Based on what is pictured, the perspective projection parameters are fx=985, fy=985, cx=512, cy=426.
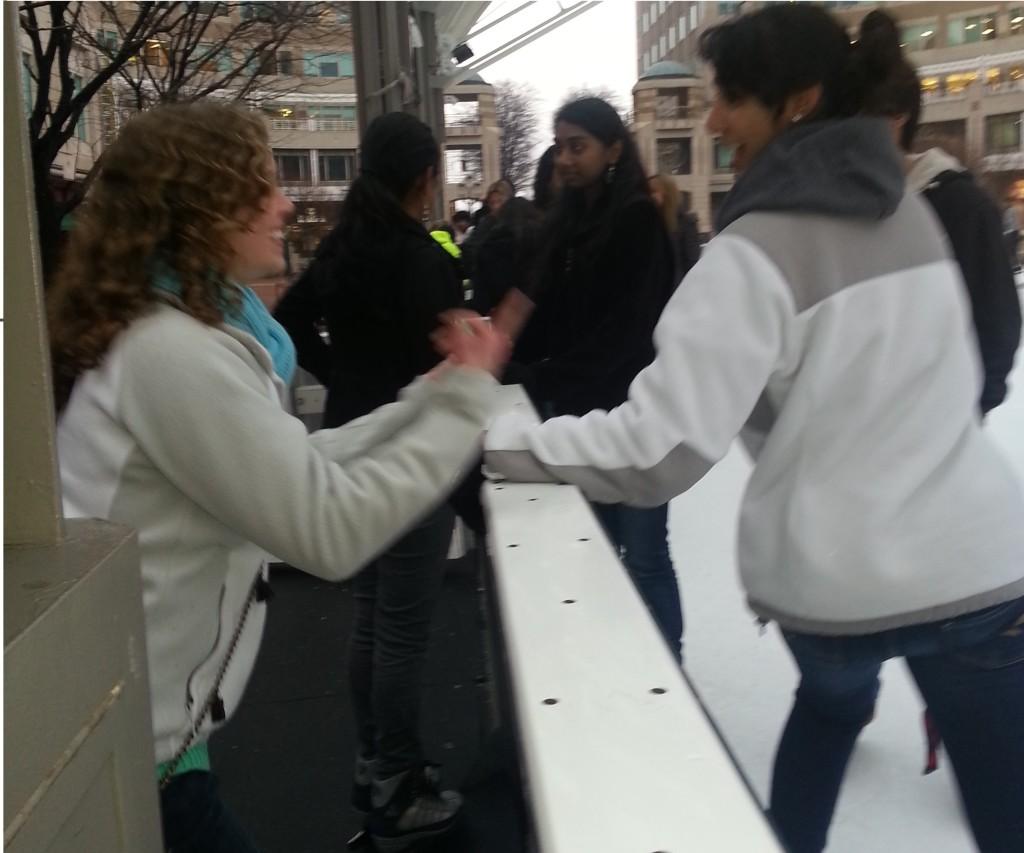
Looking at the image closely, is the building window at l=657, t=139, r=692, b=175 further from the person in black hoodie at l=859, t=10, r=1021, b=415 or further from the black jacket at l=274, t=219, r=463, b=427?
the black jacket at l=274, t=219, r=463, b=427

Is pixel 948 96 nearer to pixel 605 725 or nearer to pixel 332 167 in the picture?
pixel 332 167

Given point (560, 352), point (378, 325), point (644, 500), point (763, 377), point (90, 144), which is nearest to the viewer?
point (763, 377)

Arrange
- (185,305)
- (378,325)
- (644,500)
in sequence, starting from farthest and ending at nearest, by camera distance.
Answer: (378,325) < (644,500) < (185,305)

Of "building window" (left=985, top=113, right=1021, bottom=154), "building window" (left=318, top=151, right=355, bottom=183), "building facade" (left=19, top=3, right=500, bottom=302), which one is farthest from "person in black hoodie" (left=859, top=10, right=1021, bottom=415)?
"building window" (left=985, top=113, right=1021, bottom=154)

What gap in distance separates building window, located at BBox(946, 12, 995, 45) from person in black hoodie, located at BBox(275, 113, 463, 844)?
36.9 metres

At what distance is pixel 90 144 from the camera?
→ 30.3 feet

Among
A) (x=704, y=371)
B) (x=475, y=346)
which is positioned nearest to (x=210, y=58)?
(x=475, y=346)

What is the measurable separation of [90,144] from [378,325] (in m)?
8.21

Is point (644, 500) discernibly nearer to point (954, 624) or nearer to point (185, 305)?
point (954, 624)

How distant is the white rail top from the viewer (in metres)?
0.74

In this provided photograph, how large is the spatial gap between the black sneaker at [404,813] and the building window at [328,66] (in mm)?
9616

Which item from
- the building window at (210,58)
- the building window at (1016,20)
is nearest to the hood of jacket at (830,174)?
the building window at (210,58)

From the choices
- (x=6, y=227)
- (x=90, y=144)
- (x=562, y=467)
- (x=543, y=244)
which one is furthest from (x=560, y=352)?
(x=90, y=144)

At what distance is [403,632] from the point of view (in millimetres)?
2287
